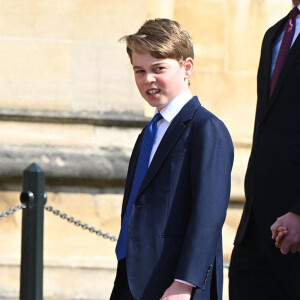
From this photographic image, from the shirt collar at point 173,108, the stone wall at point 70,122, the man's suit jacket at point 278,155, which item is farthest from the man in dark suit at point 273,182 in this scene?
the stone wall at point 70,122

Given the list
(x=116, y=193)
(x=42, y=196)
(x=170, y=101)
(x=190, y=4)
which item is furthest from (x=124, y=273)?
(x=190, y=4)

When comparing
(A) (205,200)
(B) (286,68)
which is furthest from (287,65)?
(A) (205,200)

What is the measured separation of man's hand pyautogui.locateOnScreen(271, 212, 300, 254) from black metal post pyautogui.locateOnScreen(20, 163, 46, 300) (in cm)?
221

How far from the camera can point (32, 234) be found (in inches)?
214

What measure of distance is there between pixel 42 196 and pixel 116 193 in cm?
115

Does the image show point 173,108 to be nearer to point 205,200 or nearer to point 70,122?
point 205,200

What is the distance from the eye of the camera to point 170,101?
3512 mm

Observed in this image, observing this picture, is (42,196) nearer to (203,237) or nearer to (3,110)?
(3,110)

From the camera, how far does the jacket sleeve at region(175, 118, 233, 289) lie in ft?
10.7

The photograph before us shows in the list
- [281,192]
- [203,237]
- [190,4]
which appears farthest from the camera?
[190,4]

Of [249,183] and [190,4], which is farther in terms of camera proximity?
[190,4]

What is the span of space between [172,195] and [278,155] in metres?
0.37

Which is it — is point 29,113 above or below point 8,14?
below

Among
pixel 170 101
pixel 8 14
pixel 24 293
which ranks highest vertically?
pixel 8 14
